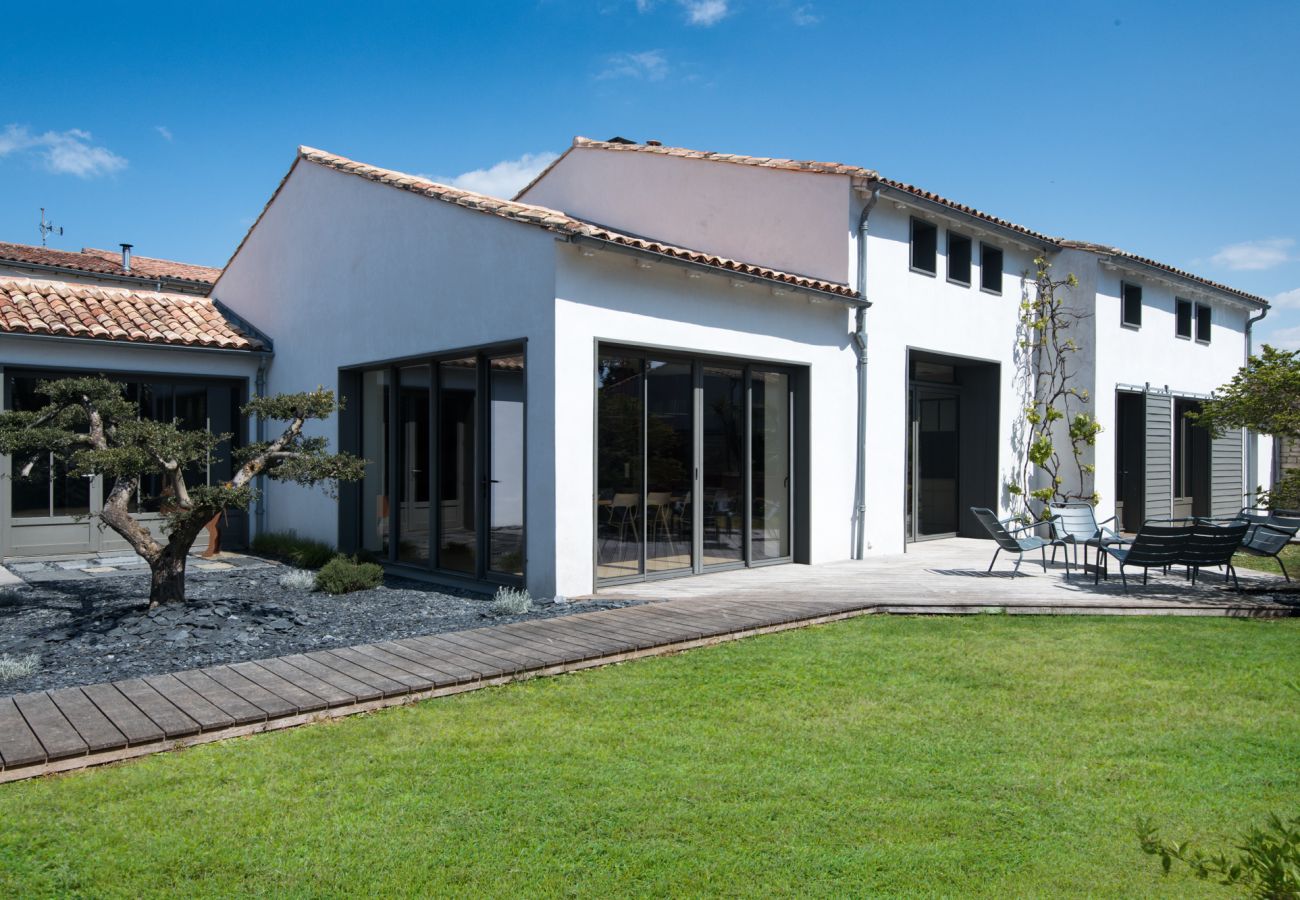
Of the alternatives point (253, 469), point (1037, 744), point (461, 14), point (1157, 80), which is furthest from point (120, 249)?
point (1037, 744)

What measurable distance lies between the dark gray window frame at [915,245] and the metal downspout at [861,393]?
1.10 meters

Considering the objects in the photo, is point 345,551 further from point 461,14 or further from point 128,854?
point 128,854

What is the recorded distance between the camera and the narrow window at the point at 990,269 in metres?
14.8

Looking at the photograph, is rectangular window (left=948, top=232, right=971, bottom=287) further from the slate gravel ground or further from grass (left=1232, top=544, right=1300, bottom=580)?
the slate gravel ground

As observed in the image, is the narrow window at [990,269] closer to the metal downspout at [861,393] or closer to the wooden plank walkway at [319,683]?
the metal downspout at [861,393]

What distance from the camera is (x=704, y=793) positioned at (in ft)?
13.7

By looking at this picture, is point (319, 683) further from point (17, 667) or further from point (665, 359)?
point (665, 359)

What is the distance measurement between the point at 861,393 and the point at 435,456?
579cm

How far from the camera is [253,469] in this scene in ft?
27.5

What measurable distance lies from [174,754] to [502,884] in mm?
2336

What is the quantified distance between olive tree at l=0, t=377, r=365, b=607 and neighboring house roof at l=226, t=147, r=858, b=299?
2.85 metres

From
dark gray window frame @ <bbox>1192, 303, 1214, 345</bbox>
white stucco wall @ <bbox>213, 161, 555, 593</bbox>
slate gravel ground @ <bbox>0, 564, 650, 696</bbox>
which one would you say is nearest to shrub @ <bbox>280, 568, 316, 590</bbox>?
slate gravel ground @ <bbox>0, 564, 650, 696</bbox>

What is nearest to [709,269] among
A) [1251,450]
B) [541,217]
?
[541,217]

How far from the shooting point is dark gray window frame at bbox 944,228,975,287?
46.2 ft
